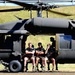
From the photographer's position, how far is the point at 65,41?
22906mm

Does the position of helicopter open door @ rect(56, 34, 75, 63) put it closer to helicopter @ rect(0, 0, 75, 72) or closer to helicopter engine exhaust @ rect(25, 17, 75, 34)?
helicopter @ rect(0, 0, 75, 72)

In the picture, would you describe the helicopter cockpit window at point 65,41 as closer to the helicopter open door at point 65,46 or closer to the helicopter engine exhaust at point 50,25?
the helicopter open door at point 65,46

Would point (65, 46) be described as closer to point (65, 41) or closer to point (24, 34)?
point (65, 41)

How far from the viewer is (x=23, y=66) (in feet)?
75.8

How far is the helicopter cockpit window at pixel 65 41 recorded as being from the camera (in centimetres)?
2291

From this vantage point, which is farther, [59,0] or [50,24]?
[59,0]

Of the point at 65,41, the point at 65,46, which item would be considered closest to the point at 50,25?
the point at 65,41

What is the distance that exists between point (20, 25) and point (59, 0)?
29323 millimetres

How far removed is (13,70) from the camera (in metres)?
22.8

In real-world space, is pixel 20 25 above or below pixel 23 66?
above

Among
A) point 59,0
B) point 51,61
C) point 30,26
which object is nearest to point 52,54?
point 51,61

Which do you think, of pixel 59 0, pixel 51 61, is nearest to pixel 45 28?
pixel 51 61

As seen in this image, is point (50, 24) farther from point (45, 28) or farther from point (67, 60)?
point (67, 60)

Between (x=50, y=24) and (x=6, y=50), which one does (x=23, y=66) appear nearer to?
(x=6, y=50)
